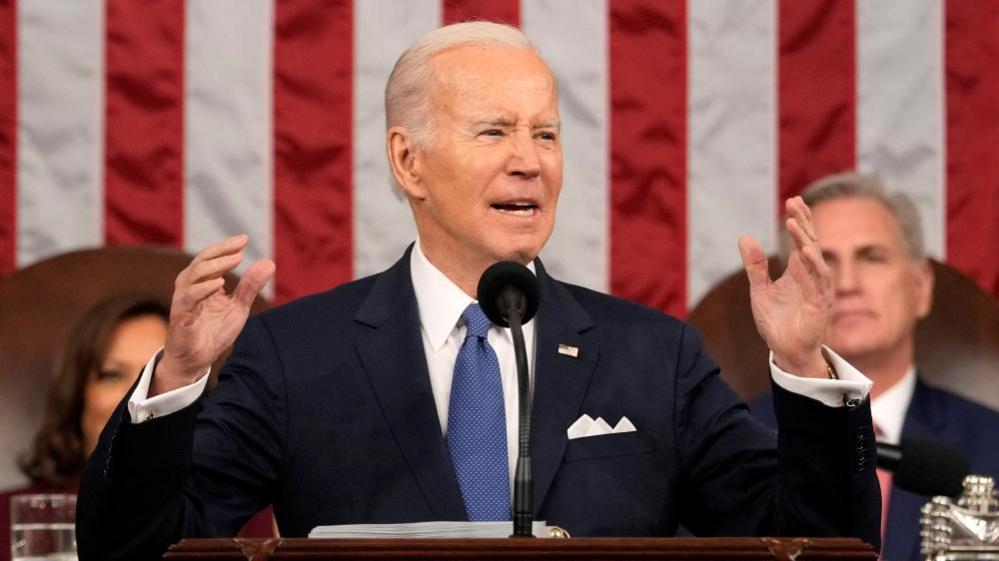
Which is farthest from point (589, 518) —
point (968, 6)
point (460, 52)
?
point (968, 6)

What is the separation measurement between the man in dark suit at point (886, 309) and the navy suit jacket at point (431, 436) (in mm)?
1166

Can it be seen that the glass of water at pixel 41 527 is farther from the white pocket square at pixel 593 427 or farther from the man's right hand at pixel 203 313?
the white pocket square at pixel 593 427

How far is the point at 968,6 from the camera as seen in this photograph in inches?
185

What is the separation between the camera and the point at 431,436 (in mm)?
2783

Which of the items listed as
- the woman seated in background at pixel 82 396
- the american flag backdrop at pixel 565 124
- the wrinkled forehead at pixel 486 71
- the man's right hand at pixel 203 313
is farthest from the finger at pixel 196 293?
the american flag backdrop at pixel 565 124

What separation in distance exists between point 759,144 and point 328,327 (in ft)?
6.67

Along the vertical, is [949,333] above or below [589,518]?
above

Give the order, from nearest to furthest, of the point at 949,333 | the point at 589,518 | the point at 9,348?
the point at 589,518 < the point at 9,348 < the point at 949,333

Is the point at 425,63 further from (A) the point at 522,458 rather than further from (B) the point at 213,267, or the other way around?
(A) the point at 522,458

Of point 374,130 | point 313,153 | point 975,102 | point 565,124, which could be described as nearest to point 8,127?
point 313,153

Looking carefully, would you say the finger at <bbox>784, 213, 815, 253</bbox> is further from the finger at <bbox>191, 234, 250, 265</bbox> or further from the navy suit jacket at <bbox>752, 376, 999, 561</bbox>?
the navy suit jacket at <bbox>752, 376, 999, 561</bbox>

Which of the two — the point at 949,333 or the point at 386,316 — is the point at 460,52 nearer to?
the point at 386,316

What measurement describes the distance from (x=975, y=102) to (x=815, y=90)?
1.45 feet

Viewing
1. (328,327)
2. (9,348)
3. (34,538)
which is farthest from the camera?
(9,348)
